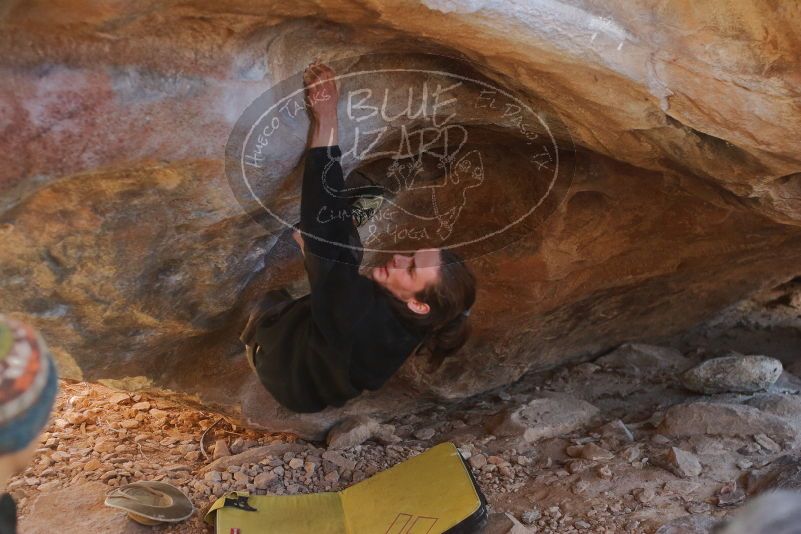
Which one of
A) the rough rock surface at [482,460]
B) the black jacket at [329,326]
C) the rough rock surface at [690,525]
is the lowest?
the rough rock surface at [482,460]

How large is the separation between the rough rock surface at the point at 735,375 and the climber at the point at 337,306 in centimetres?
127

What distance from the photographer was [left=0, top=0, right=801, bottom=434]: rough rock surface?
1503 millimetres

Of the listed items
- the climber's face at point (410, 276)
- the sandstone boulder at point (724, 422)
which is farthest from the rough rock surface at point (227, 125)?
the sandstone boulder at point (724, 422)

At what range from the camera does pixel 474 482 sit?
2.42 metres

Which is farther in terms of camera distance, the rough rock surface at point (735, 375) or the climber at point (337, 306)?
the rough rock surface at point (735, 375)

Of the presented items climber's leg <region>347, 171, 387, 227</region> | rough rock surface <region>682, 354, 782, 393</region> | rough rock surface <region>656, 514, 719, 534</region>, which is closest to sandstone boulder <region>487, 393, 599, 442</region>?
rough rock surface <region>682, 354, 782, 393</region>

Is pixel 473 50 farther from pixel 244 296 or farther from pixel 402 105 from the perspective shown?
pixel 244 296

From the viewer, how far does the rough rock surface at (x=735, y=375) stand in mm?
2996

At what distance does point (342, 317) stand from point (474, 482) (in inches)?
31.3

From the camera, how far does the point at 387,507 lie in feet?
8.08

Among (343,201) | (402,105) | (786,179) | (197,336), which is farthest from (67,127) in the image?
(786,179)

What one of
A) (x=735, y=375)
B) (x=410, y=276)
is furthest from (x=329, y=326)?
(x=735, y=375)

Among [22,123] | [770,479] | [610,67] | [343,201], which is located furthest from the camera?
[770,479]

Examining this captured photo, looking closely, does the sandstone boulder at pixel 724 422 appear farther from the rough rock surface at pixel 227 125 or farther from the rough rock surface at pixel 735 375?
the rough rock surface at pixel 227 125
